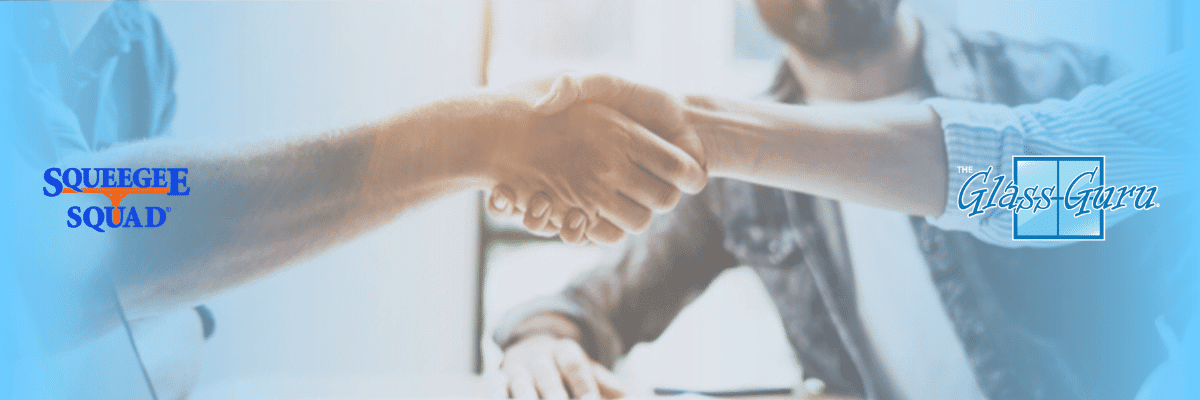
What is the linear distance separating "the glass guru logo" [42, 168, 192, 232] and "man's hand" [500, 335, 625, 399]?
0.56 metres

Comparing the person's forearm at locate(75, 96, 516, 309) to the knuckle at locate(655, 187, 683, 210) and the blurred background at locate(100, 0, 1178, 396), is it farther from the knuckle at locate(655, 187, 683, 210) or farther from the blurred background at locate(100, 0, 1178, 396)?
the knuckle at locate(655, 187, 683, 210)

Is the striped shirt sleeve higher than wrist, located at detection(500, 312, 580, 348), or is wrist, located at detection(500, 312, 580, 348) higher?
the striped shirt sleeve

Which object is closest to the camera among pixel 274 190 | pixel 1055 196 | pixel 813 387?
pixel 274 190

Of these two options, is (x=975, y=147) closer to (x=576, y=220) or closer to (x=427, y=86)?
(x=576, y=220)

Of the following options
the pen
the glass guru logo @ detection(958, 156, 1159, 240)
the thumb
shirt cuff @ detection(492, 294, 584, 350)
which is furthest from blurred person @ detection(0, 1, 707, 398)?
the glass guru logo @ detection(958, 156, 1159, 240)

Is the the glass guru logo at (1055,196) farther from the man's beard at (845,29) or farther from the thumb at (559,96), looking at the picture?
the thumb at (559,96)

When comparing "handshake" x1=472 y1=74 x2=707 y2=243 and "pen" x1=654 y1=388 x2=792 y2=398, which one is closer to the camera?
"handshake" x1=472 y1=74 x2=707 y2=243

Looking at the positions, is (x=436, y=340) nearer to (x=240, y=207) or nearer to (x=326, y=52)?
(x=240, y=207)

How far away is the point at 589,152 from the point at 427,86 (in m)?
0.28

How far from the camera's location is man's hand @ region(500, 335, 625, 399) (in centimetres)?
103

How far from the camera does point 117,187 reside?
3.20 feet

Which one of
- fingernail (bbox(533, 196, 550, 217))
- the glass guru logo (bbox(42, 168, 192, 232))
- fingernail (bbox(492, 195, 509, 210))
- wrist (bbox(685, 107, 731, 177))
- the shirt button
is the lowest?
the shirt button

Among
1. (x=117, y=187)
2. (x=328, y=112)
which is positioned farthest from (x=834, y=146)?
(x=117, y=187)

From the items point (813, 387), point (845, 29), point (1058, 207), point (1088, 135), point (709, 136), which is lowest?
point (813, 387)
